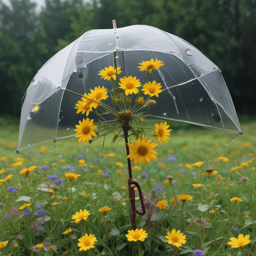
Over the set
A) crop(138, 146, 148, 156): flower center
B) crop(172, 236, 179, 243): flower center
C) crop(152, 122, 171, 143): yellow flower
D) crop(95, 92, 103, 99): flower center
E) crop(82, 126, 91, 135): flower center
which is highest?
crop(95, 92, 103, 99): flower center

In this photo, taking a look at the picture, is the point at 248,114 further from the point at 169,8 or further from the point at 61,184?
the point at 61,184

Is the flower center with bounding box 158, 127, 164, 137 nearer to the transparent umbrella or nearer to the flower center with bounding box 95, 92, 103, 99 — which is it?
the transparent umbrella

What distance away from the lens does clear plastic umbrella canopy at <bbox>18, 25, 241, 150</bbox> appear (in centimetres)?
150

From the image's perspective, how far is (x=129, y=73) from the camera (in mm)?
1997

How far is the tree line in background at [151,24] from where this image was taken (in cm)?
1083

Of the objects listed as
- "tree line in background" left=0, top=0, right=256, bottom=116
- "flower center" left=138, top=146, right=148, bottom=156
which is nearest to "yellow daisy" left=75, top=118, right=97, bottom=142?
"flower center" left=138, top=146, right=148, bottom=156

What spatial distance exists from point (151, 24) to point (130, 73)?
979cm

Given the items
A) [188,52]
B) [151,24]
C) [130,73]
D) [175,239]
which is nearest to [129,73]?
[130,73]

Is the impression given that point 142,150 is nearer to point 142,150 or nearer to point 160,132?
point 142,150

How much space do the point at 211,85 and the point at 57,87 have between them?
95cm

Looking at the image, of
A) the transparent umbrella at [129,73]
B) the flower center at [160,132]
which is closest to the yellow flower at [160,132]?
the flower center at [160,132]

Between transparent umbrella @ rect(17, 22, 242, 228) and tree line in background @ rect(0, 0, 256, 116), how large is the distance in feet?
30.6

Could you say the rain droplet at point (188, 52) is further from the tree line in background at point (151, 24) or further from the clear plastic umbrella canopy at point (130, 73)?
the tree line in background at point (151, 24)

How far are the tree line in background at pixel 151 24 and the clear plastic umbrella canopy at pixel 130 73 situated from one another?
9.31 meters
